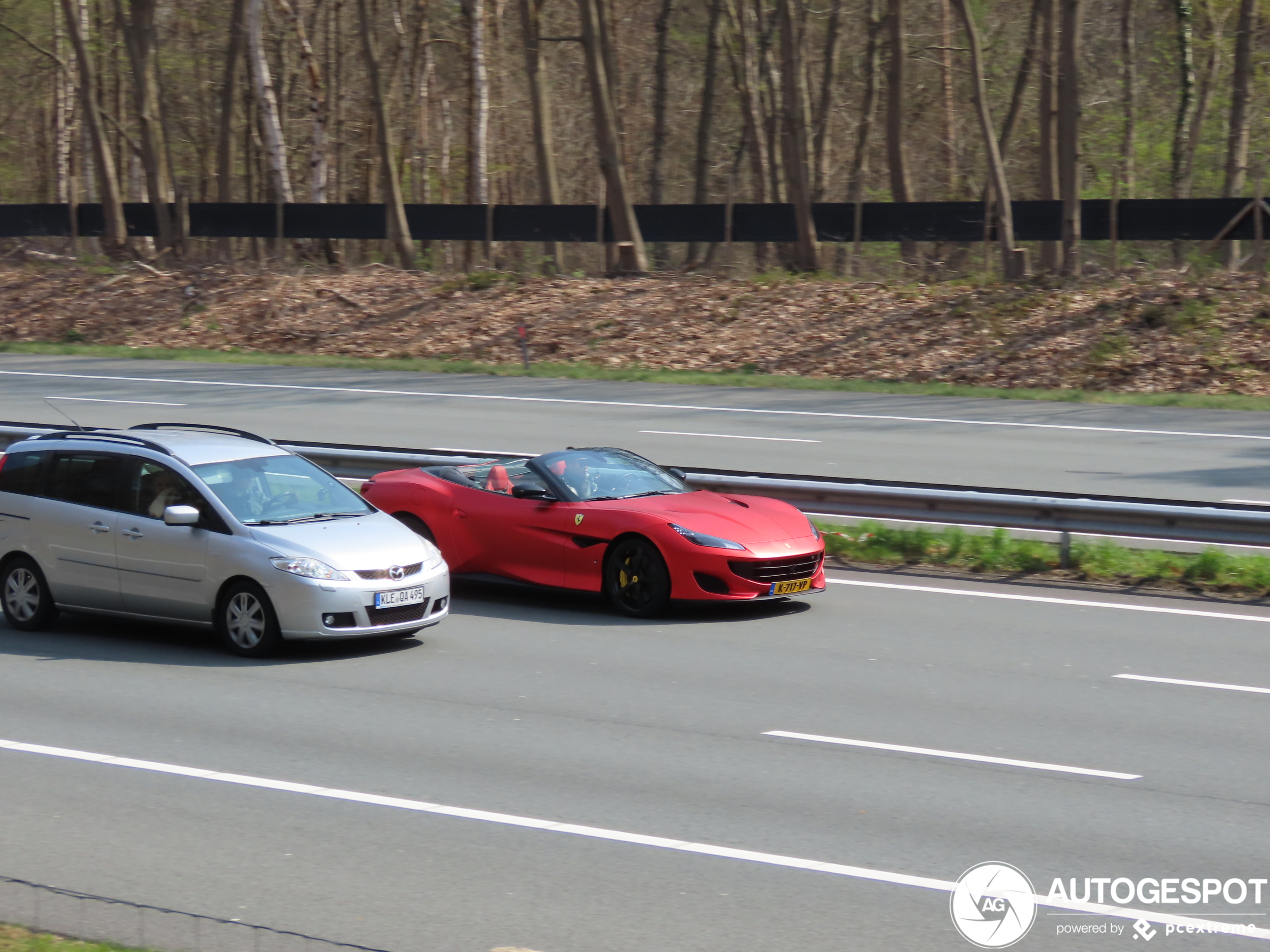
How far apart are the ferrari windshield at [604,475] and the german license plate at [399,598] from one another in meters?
1.87

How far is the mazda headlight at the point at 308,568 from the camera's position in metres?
9.91

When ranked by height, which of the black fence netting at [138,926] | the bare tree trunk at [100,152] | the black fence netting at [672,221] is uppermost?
the bare tree trunk at [100,152]

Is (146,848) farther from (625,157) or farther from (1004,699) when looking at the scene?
(625,157)

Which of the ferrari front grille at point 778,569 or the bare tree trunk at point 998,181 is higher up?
the bare tree trunk at point 998,181

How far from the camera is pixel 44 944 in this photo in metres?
5.11

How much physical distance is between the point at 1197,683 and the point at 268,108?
3410cm

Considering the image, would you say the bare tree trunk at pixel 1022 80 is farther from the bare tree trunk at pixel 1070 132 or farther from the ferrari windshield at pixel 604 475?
the ferrari windshield at pixel 604 475

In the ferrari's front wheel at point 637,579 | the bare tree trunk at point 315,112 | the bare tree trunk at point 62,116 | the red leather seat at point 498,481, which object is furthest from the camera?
the bare tree trunk at point 62,116

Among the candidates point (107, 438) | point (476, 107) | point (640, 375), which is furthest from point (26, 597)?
point (476, 107)

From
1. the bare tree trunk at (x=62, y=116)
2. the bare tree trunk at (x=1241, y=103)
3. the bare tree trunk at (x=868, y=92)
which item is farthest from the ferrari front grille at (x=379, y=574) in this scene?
the bare tree trunk at (x=62, y=116)

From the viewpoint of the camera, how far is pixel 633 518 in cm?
1134

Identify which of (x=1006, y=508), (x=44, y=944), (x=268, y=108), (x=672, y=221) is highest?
(x=268, y=108)

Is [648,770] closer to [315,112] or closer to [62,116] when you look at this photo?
[315,112]

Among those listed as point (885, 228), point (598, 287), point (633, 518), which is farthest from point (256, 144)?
point (633, 518)
